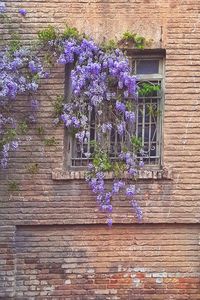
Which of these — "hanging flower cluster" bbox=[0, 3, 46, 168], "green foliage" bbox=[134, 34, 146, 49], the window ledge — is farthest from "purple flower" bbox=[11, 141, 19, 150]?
"green foliage" bbox=[134, 34, 146, 49]

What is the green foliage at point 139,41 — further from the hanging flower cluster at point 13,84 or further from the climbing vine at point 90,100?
the hanging flower cluster at point 13,84

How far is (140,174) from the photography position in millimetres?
8570

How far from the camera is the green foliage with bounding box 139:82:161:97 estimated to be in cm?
870

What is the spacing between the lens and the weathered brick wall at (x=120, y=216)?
8531 mm

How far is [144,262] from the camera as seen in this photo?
28.1 ft

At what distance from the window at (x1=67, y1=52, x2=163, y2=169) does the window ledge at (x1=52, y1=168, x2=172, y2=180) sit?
0.19 metres

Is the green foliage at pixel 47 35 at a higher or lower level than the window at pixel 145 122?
higher

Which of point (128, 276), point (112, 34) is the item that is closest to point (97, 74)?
point (112, 34)

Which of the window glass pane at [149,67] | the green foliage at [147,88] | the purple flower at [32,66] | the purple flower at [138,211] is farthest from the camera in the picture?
the window glass pane at [149,67]

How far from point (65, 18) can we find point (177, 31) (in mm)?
1426

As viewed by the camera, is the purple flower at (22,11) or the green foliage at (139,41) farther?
the purple flower at (22,11)

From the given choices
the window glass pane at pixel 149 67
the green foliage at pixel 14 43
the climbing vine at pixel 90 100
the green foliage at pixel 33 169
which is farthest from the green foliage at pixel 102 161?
the green foliage at pixel 14 43

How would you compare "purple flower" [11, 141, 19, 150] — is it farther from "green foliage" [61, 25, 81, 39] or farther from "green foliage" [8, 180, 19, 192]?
"green foliage" [61, 25, 81, 39]

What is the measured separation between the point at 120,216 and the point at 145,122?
4.09ft
